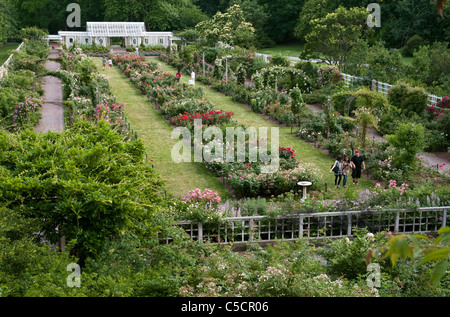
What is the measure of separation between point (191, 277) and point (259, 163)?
7.48m

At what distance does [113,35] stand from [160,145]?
33585 millimetres

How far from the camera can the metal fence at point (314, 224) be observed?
372 inches

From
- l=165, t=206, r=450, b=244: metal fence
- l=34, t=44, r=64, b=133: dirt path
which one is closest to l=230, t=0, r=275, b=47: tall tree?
l=34, t=44, r=64, b=133: dirt path

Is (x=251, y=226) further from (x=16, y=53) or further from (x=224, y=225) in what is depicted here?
(x=16, y=53)

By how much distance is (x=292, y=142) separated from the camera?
17219 millimetres

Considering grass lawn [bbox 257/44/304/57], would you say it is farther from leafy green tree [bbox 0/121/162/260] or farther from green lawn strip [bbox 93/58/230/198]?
leafy green tree [bbox 0/121/162/260]

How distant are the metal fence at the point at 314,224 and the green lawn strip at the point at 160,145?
7.28 feet

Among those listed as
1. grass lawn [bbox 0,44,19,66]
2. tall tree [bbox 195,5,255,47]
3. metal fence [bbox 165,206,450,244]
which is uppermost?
tall tree [bbox 195,5,255,47]

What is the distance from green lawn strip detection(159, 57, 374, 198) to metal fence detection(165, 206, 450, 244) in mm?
2306

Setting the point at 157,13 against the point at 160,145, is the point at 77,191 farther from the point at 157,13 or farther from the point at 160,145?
the point at 157,13

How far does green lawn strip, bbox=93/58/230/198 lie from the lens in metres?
13.2
